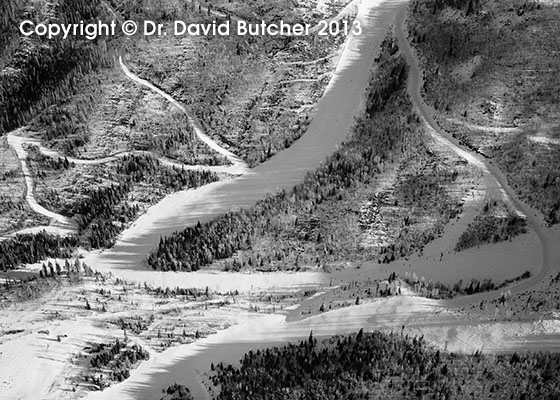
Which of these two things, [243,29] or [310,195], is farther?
[243,29]

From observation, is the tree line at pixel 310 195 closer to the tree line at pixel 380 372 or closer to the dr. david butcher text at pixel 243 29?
the tree line at pixel 380 372

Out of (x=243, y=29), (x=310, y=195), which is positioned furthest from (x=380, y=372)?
(x=243, y=29)

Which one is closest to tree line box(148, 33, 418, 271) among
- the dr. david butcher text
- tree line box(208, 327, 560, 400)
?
tree line box(208, 327, 560, 400)

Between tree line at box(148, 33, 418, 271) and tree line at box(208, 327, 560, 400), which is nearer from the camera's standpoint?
tree line at box(208, 327, 560, 400)

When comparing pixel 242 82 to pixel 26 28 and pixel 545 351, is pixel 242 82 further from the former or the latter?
pixel 545 351

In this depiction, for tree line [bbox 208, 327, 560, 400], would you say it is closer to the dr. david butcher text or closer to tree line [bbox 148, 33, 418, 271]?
tree line [bbox 148, 33, 418, 271]

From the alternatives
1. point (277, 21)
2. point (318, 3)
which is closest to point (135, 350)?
point (277, 21)

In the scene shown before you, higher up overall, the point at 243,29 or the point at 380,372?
the point at 243,29

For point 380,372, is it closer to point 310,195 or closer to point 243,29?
point 310,195
